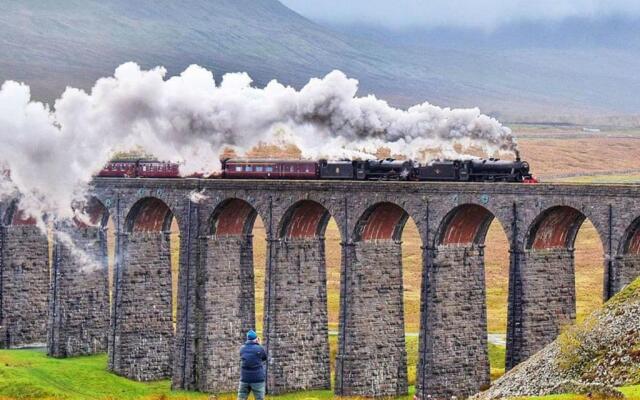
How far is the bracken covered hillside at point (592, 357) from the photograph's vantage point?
1837 inches

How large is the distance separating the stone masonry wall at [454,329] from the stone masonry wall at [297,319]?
10.4 meters

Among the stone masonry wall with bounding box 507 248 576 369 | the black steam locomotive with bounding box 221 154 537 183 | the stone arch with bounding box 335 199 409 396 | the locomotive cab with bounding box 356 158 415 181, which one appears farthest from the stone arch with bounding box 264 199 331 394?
the stone masonry wall with bounding box 507 248 576 369

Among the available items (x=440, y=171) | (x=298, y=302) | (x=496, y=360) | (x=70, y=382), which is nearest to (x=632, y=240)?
(x=440, y=171)

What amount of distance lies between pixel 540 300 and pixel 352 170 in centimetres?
1457

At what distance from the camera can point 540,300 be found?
62844 millimetres

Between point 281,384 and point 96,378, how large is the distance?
13512 mm

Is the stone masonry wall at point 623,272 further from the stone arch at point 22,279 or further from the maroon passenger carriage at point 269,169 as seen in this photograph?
the stone arch at point 22,279

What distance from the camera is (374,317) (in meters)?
71.1

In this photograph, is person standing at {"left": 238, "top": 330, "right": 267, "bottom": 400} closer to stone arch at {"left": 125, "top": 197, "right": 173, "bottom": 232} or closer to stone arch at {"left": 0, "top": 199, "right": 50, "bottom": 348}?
stone arch at {"left": 125, "top": 197, "right": 173, "bottom": 232}

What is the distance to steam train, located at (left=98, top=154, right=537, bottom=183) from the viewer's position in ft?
218

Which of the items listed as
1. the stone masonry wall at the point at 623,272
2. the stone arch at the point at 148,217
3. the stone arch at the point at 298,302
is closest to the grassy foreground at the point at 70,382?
the stone arch at the point at 298,302

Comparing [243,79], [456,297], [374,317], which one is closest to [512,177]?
[456,297]

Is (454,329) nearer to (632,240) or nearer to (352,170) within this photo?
(632,240)

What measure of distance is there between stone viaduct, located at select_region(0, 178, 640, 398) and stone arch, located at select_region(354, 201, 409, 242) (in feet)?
0.30
